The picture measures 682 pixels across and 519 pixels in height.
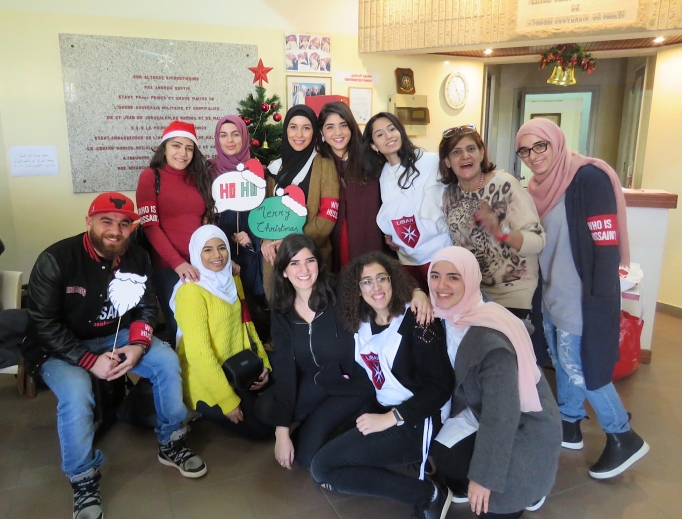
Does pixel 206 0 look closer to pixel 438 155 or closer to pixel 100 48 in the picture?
pixel 100 48

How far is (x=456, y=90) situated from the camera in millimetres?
4762

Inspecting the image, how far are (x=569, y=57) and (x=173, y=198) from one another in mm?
3659

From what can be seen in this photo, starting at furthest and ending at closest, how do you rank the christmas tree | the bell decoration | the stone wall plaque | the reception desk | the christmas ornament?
the bell decoration, the christmas ornament, the stone wall plaque, the christmas tree, the reception desk

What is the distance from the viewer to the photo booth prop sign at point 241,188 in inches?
93.3

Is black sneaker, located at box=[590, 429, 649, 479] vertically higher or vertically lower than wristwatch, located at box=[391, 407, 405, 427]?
lower

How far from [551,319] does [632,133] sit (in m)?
4.07

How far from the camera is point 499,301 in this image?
2.05 m

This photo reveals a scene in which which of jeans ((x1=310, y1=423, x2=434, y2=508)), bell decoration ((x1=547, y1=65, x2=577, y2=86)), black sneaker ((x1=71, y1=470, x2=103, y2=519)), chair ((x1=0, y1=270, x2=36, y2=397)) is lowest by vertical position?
black sneaker ((x1=71, y1=470, x2=103, y2=519))

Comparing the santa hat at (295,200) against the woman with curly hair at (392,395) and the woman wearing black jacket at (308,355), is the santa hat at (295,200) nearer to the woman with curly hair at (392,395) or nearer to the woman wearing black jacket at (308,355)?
the woman wearing black jacket at (308,355)

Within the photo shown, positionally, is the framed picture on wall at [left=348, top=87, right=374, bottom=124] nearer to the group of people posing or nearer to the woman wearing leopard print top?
the group of people posing

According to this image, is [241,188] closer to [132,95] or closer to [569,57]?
[132,95]

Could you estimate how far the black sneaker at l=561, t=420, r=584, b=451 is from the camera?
88.0 inches

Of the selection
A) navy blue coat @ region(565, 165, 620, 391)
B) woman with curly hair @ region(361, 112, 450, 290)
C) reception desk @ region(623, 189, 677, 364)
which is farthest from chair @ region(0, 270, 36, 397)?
reception desk @ region(623, 189, 677, 364)

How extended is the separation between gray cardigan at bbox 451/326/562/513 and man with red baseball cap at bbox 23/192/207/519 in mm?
1214
